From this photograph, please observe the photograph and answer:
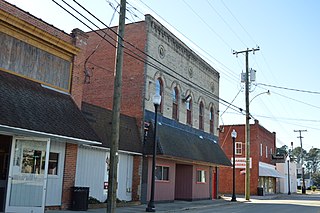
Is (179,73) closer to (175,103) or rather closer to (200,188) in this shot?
(175,103)

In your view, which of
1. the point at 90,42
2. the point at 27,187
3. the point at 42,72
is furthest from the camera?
the point at 90,42

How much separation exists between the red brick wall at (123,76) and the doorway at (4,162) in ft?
28.4

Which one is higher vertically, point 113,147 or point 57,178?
point 113,147

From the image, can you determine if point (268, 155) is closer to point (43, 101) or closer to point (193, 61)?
point (193, 61)

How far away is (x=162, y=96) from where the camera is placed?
77.3ft

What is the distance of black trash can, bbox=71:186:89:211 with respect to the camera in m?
15.5

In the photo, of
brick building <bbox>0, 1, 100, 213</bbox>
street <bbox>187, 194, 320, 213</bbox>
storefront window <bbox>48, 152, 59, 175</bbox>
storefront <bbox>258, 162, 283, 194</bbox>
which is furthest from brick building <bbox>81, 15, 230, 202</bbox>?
storefront <bbox>258, 162, 283, 194</bbox>

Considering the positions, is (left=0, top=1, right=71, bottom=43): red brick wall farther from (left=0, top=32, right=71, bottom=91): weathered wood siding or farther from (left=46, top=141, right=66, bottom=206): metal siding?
(left=46, top=141, right=66, bottom=206): metal siding

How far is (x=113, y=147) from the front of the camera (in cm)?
1356

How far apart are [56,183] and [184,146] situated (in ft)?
33.4

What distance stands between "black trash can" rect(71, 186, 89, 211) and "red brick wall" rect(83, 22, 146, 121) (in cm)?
669

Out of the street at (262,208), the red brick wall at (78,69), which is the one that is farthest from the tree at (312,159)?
the red brick wall at (78,69)

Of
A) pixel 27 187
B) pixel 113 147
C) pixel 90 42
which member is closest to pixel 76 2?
pixel 113 147

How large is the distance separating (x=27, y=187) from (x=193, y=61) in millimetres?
17463
